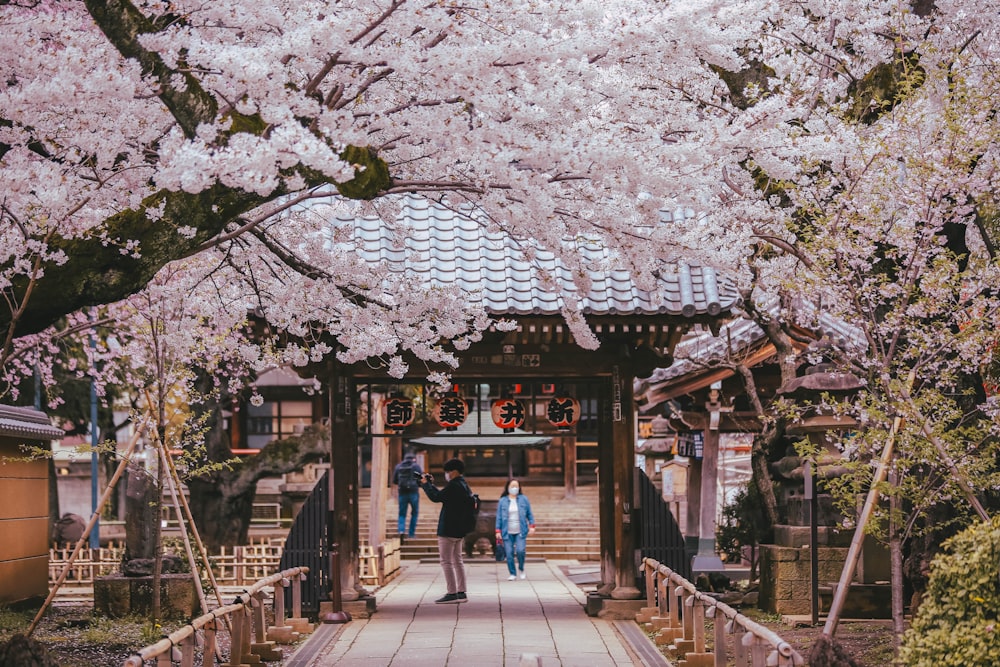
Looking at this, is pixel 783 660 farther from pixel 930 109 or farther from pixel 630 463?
pixel 630 463

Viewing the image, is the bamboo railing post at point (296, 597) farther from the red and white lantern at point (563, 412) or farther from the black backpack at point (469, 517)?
the red and white lantern at point (563, 412)

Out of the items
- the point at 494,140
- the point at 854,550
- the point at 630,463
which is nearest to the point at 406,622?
the point at 630,463

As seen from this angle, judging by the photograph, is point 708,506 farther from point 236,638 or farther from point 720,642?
point 236,638

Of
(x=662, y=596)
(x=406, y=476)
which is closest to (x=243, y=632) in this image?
(x=662, y=596)

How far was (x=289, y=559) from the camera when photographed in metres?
14.7

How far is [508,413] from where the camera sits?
15938mm

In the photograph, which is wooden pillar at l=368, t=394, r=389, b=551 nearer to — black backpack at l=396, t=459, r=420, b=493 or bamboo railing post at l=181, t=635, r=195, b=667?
black backpack at l=396, t=459, r=420, b=493

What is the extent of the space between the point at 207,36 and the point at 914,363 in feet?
22.4

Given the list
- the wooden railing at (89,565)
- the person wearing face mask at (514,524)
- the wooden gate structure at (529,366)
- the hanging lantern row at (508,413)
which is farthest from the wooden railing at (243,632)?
the person wearing face mask at (514,524)

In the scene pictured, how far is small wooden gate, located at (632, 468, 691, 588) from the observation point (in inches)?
587

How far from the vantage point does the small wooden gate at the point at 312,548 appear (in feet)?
48.0

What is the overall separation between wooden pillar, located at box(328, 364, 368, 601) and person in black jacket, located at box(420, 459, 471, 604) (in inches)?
47.0

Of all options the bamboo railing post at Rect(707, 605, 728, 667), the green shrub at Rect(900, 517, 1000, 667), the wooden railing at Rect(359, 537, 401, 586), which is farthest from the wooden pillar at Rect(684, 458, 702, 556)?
the green shrub at Rect(900, 517, 1000, 667)

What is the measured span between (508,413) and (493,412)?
0.22 meters
